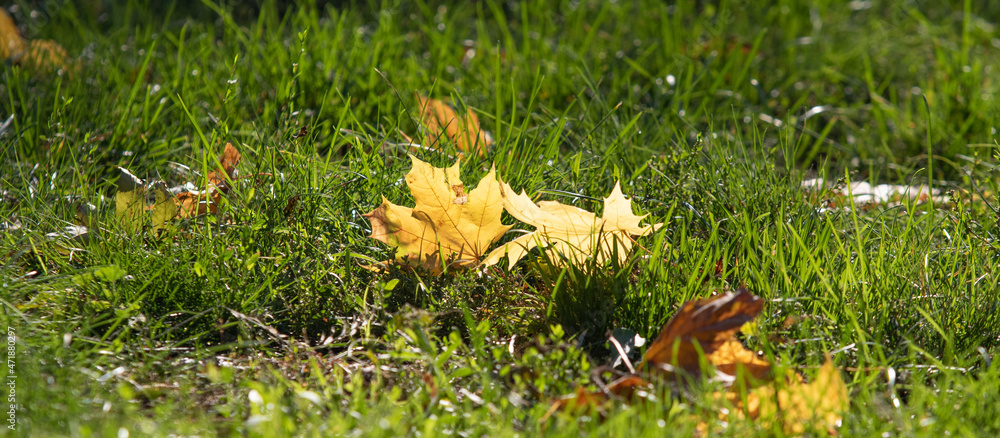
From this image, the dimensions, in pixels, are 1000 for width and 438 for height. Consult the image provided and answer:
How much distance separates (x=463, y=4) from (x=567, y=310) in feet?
7.21

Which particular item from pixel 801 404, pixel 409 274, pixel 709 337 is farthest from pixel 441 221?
pixel 801 404

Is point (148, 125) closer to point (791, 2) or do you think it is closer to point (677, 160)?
point (677, 160)

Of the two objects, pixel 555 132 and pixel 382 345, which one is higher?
pixel 555 132

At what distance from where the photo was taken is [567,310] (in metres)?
1.68

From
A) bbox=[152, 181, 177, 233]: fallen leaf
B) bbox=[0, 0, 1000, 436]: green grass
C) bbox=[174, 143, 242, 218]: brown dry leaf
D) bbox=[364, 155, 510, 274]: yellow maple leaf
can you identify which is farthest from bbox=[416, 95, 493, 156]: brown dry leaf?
bbox=[152, 181, 177, 233]: fallen leaf

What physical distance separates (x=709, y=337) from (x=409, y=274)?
72cm

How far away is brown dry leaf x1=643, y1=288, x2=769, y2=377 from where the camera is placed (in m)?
1.36

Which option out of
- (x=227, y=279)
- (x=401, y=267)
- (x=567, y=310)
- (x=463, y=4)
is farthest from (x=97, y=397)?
(x=463, y=4)

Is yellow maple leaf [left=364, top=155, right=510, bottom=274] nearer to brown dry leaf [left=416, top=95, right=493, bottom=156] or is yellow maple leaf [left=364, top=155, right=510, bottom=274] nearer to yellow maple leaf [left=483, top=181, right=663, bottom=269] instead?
yellow maple leaf [left=483, top=181, right=663, bottom=269]
